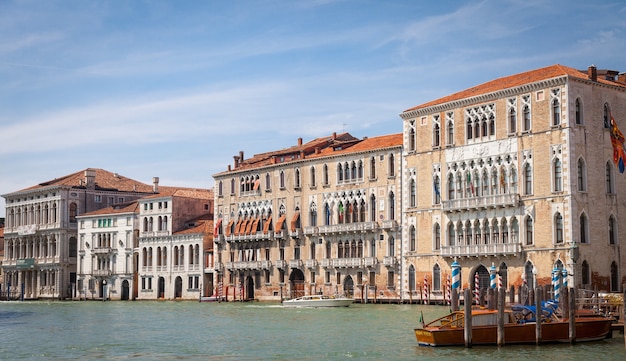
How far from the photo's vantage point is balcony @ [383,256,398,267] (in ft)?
167

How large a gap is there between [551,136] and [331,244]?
15993mm

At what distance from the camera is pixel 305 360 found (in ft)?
80.1

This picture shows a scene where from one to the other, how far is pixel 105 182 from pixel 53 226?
5298 mm

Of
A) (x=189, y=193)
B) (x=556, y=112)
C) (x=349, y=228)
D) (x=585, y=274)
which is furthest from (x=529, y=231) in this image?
(x=189, y=193)

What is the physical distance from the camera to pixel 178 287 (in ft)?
215

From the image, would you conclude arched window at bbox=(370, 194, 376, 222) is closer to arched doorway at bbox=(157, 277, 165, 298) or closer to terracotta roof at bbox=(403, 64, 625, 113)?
terracotta roof at bbox=(403, 64, 625, 113)

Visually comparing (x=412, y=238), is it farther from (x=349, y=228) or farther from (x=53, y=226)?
(x=53, y=226)

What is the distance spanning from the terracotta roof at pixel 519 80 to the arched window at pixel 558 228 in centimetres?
593

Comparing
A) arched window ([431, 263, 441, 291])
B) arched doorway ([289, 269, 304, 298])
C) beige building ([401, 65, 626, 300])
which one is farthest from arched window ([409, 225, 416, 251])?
arched doorway ([289, 269, 304, 298])

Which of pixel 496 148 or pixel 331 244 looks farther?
pixel 331 244

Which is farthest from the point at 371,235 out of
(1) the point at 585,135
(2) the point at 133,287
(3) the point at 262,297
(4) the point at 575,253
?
(2) the point at 133,287

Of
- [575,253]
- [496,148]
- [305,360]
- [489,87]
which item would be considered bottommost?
[305,360]

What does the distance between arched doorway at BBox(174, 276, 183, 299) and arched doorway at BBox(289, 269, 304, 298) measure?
10.6 metres

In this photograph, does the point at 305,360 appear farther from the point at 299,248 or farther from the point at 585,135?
the point at 299,248
